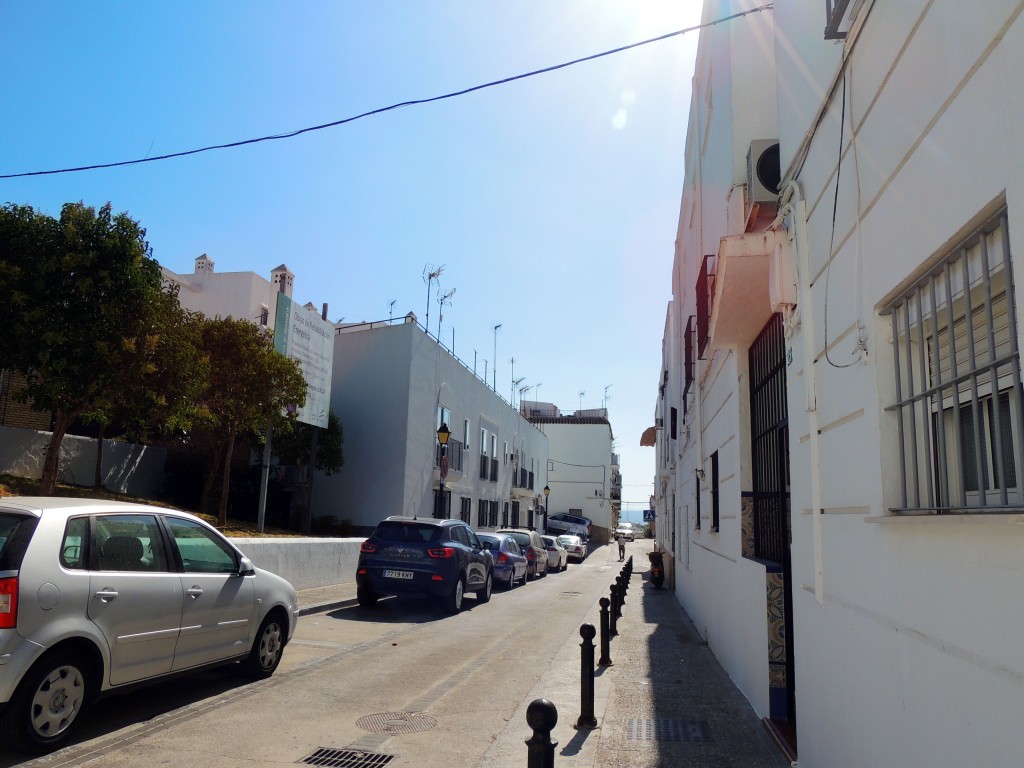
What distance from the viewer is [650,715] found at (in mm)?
6527

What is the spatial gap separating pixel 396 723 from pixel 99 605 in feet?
8.24

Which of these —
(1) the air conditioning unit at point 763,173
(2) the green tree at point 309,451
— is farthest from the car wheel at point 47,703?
(2) the green tree at point 309,451

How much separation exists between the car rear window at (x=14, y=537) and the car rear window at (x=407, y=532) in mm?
8702

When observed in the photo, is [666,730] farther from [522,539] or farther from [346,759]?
[522,539]

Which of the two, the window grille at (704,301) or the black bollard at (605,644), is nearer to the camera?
the black bollard at (605,644)

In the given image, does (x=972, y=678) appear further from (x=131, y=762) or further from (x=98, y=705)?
(x=98, y=705)

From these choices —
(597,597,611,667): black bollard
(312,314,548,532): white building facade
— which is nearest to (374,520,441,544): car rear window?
→ (597,597,611,667): black bollard

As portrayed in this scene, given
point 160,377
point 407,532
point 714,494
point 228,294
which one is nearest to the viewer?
point 714,494

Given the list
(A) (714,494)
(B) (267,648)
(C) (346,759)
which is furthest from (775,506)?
(B) (267,648)

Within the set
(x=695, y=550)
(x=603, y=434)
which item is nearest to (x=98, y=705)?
(x=695, y=550)

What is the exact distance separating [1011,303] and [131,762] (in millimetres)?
5600

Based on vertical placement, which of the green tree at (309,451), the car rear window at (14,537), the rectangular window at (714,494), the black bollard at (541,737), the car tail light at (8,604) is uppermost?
the green tree at (309,451)

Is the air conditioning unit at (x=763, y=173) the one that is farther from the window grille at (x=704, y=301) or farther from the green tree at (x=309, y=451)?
the green tree at (x=309, y=451)

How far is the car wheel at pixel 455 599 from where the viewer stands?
13453 millimetres
